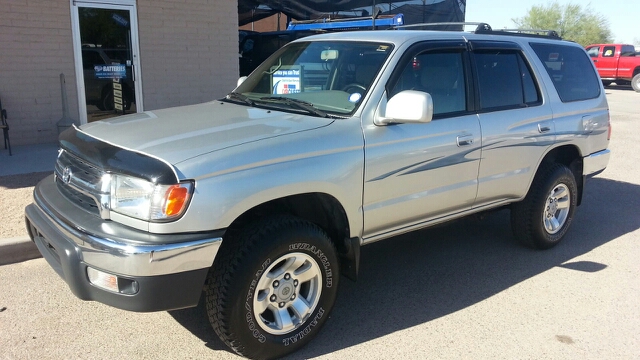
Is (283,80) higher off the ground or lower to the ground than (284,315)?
higher

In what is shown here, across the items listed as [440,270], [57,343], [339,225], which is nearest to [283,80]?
[339,225]

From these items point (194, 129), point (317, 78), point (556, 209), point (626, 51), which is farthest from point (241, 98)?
point (626, 51)

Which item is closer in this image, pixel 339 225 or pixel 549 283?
pixel 339 225

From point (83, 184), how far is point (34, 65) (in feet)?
20.1

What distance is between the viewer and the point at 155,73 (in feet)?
30.7

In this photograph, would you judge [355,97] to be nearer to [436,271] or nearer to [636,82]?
[436,271]

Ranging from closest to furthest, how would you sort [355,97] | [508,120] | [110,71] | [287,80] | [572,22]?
[355,97], [287,80], [508,120], [110,71], [572,22]

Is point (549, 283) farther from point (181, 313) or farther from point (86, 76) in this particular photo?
point (86, 76)

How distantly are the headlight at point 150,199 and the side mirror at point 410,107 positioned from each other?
4.69 ft

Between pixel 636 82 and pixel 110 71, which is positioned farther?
pixel 636 82

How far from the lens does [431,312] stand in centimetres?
399

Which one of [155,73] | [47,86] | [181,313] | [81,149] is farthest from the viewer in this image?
[155,73]

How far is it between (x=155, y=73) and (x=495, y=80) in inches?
256

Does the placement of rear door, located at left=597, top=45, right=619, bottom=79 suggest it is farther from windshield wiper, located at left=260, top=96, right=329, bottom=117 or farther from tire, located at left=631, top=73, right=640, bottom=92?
windshield wiper, located at left=260, top=96, right=329, bottom=117
